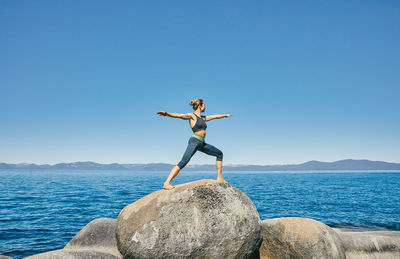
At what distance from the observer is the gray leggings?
6855 millimetres

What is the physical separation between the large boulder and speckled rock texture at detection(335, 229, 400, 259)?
307 centimetres

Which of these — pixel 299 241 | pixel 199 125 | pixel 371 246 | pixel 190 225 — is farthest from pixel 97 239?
pixel 371 246

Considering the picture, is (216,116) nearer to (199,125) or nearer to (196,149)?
(199,125)

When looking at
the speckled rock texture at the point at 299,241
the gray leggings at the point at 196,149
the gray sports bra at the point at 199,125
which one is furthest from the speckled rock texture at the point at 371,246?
the gray sports bra at the point at 199,125

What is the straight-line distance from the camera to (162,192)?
6477mm

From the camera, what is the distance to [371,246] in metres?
7.80

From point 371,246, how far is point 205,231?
525 centimetres

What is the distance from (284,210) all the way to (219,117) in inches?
718

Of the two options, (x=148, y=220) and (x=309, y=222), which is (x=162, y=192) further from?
(x=309, y=222)

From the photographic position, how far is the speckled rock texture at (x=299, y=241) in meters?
6.73

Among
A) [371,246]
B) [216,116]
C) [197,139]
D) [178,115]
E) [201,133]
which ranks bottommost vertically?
[371,246]

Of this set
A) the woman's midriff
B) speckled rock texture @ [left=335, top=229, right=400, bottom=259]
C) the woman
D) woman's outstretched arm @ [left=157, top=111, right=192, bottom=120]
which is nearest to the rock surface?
the woman

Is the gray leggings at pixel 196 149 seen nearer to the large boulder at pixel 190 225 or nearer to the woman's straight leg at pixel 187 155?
the woman's straight leg at pixel 187 155

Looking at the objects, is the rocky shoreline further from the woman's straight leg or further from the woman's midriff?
the woman's midriff
